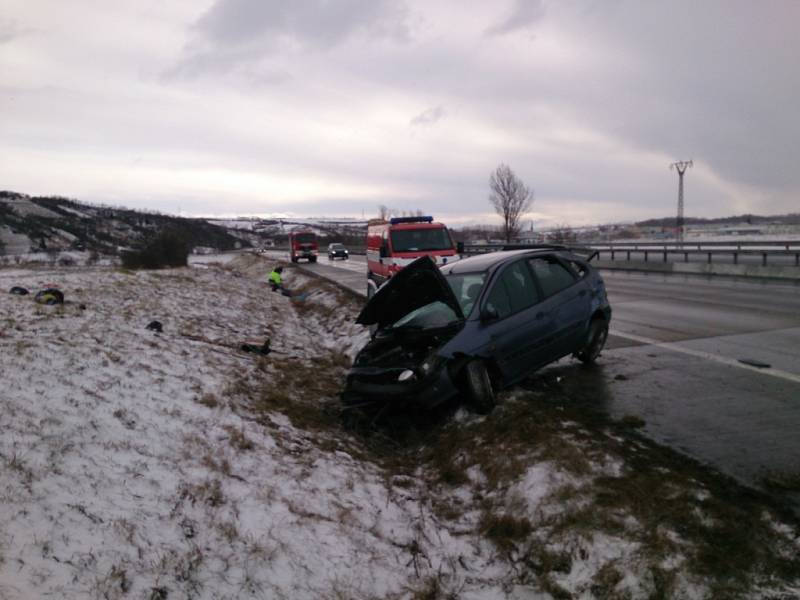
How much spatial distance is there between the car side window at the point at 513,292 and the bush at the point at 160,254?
33219 mm

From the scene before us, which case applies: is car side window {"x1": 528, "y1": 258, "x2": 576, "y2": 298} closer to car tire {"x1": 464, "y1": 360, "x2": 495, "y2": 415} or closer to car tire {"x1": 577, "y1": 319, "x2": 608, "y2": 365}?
car tire {"x1": 577, "y1": 319, "x2": 608, "y2": 365}

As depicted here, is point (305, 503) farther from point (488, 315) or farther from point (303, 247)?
point (303, 247)

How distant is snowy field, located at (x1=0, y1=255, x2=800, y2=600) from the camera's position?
3.21 m

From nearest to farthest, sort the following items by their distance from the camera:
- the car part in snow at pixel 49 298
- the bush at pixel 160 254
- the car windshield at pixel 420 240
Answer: the car part in snow at pixel 49 298, the car windshield at pixel 420 240, the bush at pixel 160 254

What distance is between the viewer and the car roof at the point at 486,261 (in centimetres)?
679

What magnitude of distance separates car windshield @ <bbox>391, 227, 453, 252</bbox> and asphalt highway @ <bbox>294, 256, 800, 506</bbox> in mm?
5808

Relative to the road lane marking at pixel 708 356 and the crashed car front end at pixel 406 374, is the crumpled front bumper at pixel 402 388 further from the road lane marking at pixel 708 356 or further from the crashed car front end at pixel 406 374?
the road lane marking at pixel 708 356

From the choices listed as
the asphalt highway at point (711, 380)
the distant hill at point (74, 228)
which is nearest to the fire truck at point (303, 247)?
the distant hill at point (74, 228)

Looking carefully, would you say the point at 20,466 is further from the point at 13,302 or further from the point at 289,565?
the point at 13,302

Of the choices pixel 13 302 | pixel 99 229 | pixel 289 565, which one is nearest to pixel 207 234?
pixel 99 229

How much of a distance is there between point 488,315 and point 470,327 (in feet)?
0.80

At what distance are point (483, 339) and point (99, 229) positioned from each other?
106 m

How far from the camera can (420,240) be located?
16672 millimetres

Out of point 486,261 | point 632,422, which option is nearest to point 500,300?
point 486,261
